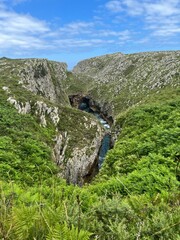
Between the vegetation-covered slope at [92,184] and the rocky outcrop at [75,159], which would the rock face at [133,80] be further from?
the vegetation-covered slope at [92,184]

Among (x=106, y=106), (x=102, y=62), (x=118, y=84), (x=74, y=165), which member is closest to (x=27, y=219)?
(x=74, y=165)

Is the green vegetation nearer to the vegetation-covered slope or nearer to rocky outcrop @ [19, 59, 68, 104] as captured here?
the vegetation-covered slope

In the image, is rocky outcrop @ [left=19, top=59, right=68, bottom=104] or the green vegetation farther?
rocky outcrop @ [left=19, top=59, right=68, bottom=104]

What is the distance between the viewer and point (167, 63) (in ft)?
295

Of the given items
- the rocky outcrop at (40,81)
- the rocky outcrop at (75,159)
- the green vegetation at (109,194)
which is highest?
the rocky outcrop at (40,81)

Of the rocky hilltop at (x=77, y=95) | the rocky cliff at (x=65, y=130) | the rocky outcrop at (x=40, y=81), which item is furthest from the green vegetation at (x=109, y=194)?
the rocky outcrop at (x=40, y=81)

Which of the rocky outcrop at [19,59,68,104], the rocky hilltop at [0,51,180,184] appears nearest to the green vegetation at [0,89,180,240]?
the rocky hilltop at [0,51,180,184]

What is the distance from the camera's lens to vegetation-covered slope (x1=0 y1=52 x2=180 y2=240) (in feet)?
12.7

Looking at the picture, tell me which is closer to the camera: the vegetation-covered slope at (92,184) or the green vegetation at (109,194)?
the green vegetation at (109,194)

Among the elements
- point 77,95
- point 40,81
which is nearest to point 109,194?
point 40,81

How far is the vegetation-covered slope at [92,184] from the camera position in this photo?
3861mm

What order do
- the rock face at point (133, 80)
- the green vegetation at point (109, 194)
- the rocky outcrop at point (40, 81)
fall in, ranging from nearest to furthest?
the green vegetation at point (109, 194) < the rocky outcrop at point (40, 81) < the rock face at point (133, 80)

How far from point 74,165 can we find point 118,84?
77213 millimetres

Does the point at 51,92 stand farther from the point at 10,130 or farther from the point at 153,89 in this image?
the point at 10,130
